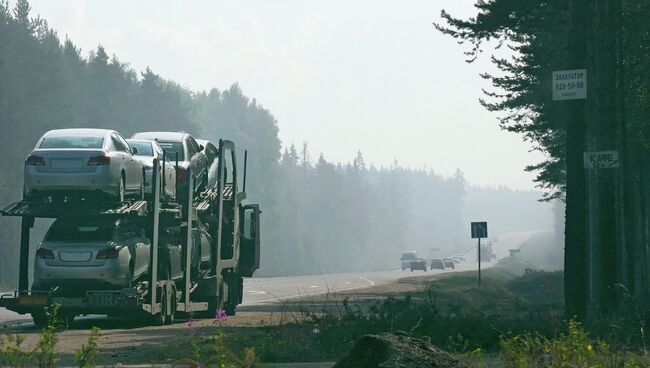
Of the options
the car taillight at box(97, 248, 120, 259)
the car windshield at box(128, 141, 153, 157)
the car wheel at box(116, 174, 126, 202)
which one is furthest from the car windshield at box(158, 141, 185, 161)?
the car taillight at box(97, 248, 120, 259)

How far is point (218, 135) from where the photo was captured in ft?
547

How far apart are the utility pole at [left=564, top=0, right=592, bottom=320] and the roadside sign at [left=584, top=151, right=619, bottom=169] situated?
296cm

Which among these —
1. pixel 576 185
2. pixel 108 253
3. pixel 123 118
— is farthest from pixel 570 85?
pixel 123 118

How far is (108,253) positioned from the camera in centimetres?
2166

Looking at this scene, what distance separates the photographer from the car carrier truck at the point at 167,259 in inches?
856

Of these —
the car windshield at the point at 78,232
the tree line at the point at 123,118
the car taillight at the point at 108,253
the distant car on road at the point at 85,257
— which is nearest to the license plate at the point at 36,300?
the distant car on road at the point at 85,257

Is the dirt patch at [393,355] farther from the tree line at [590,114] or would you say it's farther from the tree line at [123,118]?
the tree line at [123,118]

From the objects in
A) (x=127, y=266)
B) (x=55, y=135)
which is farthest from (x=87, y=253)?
(x=55, y=135)

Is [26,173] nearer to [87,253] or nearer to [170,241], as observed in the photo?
[87,253]

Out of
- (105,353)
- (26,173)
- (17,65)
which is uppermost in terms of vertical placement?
(17,65)

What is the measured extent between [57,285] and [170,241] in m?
2.84

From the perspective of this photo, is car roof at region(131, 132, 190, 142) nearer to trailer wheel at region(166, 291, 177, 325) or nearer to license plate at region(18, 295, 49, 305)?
trailer wheel at region(166, 291, 177, 325)

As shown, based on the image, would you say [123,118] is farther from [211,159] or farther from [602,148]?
[602,148]

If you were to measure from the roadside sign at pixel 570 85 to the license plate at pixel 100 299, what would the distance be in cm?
888
